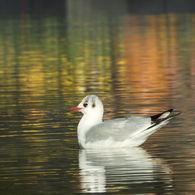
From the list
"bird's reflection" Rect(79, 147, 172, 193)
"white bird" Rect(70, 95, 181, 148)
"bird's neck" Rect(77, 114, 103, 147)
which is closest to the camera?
"bird's reflection" Rect(79, 147, 172, 193)

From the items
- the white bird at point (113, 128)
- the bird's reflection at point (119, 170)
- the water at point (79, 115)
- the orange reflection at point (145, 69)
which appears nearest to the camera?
the bird's reflection at point (119, 170)

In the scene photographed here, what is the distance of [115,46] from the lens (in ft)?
112

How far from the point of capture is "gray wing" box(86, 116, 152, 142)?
11.5 meters

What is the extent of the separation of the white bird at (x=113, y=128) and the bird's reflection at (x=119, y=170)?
5.1 inches

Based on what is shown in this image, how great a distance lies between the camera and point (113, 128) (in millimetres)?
11719

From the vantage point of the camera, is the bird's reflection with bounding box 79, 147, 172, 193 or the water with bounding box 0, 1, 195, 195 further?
the water with bounding box 0, 1, 195, 195

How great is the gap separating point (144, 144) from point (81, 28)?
3697 centimetres

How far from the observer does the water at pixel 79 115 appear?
32.9 feet

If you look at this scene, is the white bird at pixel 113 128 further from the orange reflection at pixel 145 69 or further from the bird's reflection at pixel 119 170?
the orange reflection at pixel 145 69

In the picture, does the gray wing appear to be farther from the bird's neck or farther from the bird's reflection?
the bird's reflection

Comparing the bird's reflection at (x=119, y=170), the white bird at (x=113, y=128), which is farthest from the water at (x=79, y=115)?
the white bird at (x=113, y=128)

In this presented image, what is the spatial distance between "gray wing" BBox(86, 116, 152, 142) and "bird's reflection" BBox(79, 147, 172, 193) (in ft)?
0.72

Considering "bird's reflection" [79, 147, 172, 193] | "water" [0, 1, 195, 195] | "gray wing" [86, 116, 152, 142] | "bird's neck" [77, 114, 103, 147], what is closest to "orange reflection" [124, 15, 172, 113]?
"water" [0, 1, 195, 195]

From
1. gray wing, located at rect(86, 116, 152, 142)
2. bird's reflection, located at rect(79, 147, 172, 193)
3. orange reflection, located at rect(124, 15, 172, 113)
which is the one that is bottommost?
bird's reflection, located at rect(79, 147, 172, 193)
